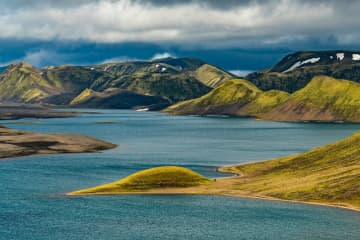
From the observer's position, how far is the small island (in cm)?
14725

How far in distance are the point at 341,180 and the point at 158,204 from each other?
4631 cm

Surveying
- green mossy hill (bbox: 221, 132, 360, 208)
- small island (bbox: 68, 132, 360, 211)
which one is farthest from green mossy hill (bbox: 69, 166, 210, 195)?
green mossy hill (bbox: 221, 132, 360, 208)

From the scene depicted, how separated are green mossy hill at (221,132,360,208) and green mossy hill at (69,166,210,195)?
1369 centimetres

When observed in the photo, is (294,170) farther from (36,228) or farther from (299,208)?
(36,228)

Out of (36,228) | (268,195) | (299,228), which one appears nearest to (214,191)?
(268,195)

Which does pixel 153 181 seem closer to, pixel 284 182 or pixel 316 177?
pixel 284 182

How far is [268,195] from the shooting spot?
502ft

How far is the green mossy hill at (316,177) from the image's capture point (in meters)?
146

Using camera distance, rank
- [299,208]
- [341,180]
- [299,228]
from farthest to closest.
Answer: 1. [341,180]
2. [299,208]
3. [299,228]

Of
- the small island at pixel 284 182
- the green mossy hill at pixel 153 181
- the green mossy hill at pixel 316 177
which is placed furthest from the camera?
the green mossy hill at pixel 153 181

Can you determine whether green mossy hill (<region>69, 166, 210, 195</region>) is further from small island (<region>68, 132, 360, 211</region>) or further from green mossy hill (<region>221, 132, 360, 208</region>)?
green mossy hill (<region>221, 132, 360, 208</region>)

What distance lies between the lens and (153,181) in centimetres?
16650

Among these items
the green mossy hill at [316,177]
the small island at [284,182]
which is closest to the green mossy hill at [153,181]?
the small island at [284,182]

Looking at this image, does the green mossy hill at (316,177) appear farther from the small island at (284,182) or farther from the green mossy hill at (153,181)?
the green mossy hill at (153,181)
